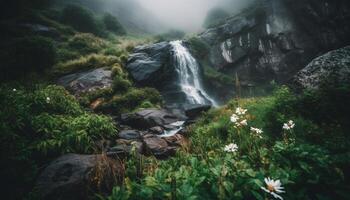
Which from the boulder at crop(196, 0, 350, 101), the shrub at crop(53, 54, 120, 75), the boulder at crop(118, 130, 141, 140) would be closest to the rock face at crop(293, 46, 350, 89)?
the boulder at crop(118, 130, 141, 140)

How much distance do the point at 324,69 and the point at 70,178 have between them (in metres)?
7.01

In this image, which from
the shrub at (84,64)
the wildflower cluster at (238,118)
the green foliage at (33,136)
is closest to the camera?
the wildflower cluster at (238,118)

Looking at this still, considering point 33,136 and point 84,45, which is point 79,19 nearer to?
point 84,45

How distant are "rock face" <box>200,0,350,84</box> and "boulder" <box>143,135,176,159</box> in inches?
673

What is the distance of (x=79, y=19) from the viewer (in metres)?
28.0

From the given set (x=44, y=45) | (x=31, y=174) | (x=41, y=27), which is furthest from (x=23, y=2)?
(x=31, y=174)

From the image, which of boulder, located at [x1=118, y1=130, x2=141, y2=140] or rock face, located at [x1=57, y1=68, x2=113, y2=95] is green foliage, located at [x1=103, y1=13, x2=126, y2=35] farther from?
boulder, located at [x1=118, y1=130, x2=141, y2=140]

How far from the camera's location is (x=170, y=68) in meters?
16.7

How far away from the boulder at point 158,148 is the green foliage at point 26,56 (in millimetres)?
10405

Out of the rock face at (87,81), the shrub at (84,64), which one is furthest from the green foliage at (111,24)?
the rock face at (87,81)

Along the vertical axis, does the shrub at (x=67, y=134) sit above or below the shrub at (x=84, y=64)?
below

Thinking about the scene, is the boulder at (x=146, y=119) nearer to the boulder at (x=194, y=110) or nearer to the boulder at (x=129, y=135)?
the boulder at (x=194, y=110)

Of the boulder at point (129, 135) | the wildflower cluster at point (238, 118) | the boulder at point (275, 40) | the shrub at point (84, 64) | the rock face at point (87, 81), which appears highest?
the boulder at point (275, 40)

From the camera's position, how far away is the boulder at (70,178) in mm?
3842
